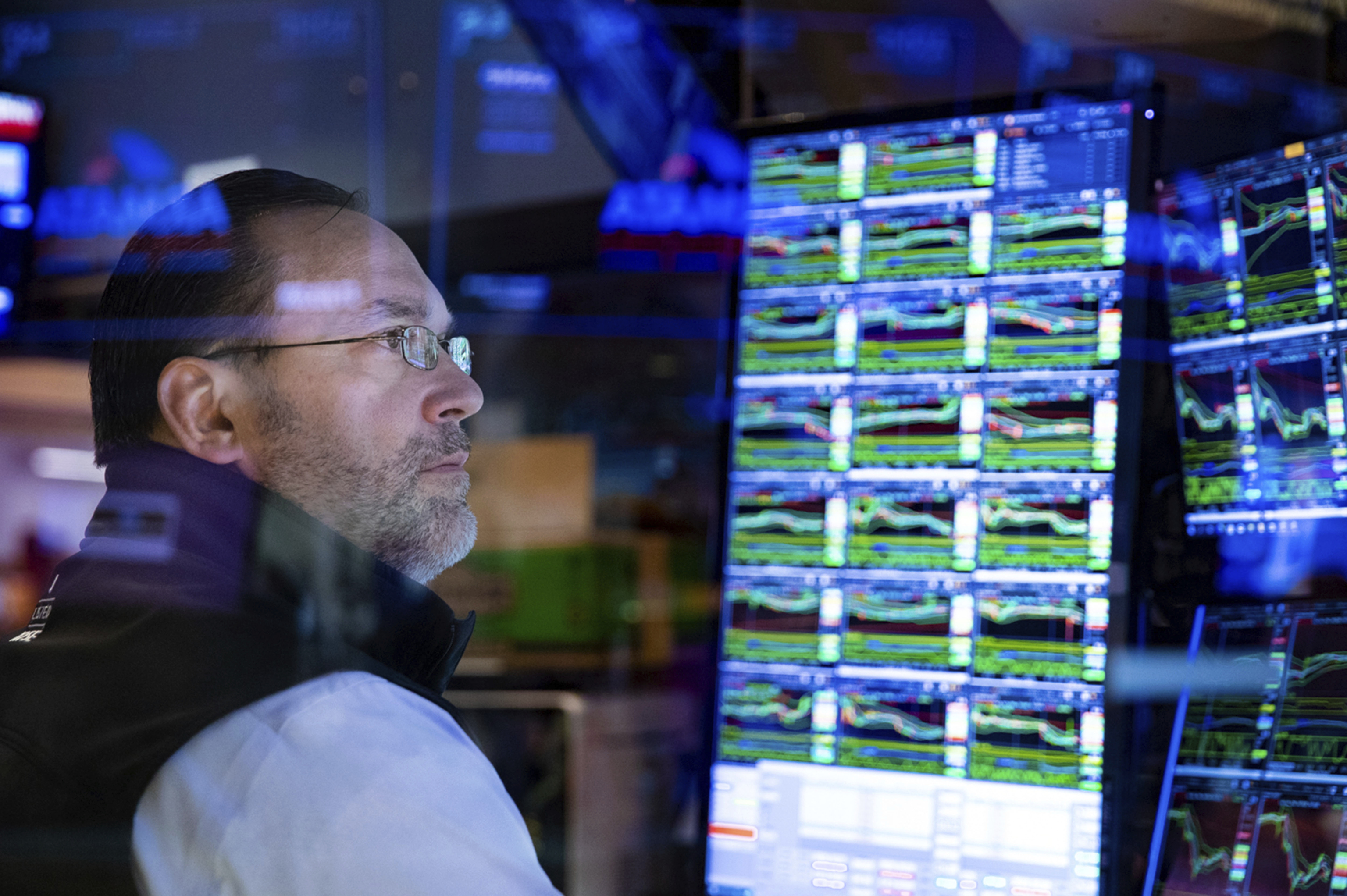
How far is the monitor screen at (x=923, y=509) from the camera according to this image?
3.72 ft

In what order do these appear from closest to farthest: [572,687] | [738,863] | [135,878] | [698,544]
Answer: [135,878]
[738,863]
[572,687]
[698,544]

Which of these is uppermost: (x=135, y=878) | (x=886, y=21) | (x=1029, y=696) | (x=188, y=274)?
(x=886, y=21)

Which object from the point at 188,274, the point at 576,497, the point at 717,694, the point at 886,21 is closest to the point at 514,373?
the point at 576,497

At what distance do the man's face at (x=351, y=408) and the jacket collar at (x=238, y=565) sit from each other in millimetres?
35

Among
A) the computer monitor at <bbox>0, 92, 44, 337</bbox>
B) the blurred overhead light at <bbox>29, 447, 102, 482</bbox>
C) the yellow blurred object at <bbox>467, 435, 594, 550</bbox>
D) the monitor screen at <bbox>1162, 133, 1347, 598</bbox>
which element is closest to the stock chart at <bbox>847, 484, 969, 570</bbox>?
the monitor screen at <bbox>1162, 133, 1347, 598</bbox>

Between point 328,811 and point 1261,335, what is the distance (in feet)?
3.12

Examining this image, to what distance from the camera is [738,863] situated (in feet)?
4.13

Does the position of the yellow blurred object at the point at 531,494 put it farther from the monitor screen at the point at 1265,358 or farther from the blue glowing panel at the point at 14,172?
the monitor screen at the point at 1265,358

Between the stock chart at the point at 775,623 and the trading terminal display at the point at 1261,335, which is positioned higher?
the trading terminal display at the point at 1261,335

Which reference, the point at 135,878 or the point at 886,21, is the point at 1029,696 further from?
the point at 886,21

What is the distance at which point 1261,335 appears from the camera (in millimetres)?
1090

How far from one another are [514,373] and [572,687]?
3.84ft

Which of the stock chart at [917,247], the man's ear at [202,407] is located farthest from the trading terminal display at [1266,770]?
the man's ear at [202,407]

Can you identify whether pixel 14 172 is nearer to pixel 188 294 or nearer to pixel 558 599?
pixel 558 599
